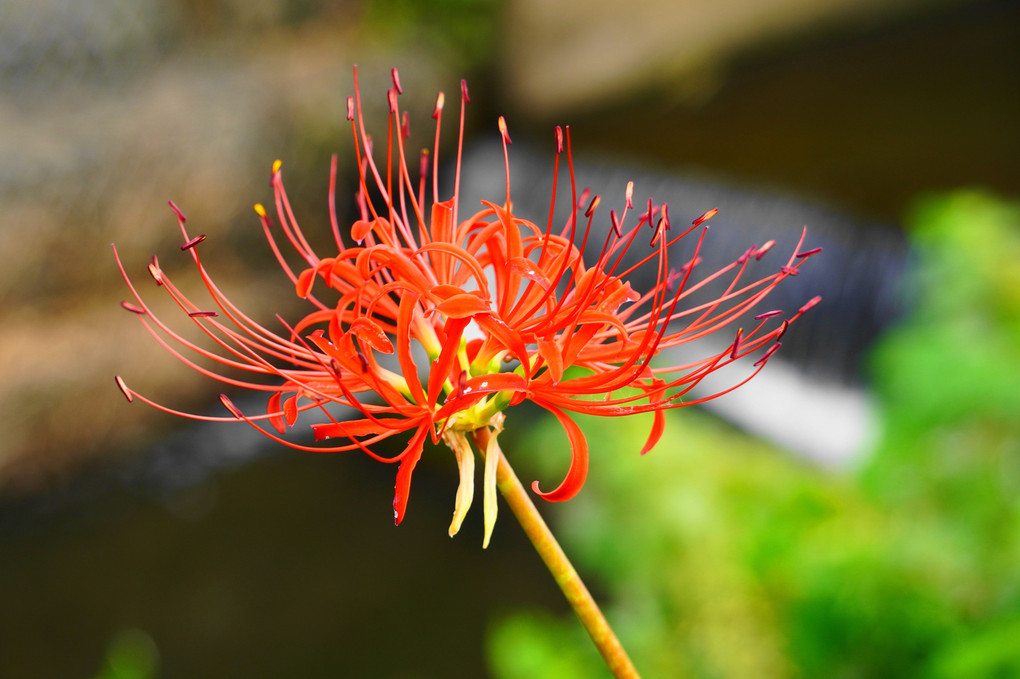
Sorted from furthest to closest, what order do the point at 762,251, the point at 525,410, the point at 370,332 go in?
the point at 525,410 → the point at 762,251 → the point at 370,332

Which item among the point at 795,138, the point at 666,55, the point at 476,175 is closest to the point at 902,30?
the point at 666,55

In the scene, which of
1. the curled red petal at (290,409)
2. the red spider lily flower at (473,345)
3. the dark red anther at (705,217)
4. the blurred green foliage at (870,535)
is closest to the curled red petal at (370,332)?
the red spider lily flower at (473,345)

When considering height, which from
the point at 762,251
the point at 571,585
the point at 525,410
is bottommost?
the point at 525,410

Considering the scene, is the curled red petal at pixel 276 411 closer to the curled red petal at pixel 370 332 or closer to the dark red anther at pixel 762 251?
the curled red petal at pixel 370 332

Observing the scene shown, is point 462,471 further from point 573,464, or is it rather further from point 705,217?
point 705,217

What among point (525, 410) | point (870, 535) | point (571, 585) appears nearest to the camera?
point (571, 585)

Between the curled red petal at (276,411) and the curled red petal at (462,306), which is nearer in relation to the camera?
the curled red petal at (462,306)

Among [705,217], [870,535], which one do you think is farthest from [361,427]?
[870,535]

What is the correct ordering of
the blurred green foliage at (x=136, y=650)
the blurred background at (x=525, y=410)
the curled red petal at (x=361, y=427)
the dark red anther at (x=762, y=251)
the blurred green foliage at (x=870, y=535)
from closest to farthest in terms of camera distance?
the curled red petal at (x=361, y=427) → the dark red anther at (x=762, y=251) → the blurred green foliage at (x=870, y=535) → the blurred background at (x=525, y=410) → the blurred green foliage at (x=136, y=650)
